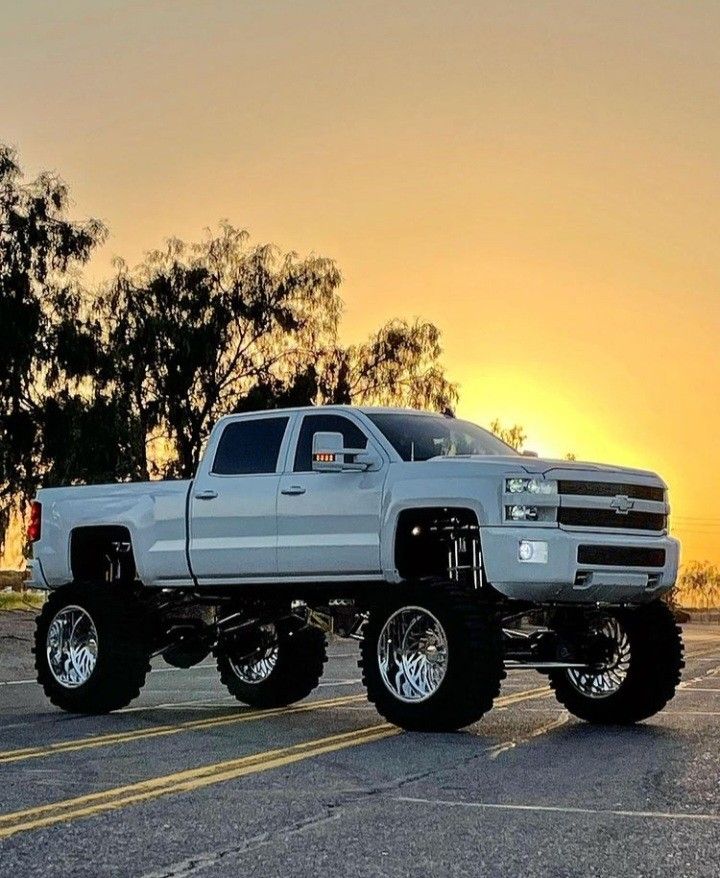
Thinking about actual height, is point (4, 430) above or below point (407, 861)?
above

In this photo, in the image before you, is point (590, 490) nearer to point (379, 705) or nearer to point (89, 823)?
point (379, 705)

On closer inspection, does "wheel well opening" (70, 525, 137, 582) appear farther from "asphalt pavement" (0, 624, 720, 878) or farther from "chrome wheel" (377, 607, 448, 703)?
"chrome wheel" (377, 607, 448, 703)

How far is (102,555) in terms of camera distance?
16.8 m

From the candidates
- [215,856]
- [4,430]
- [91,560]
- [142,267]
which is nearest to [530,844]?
[215,856]

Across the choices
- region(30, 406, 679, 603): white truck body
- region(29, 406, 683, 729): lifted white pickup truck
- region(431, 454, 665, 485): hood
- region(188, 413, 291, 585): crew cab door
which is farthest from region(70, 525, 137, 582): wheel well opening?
region(431, 454, 665, 485): hood

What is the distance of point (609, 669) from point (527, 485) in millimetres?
2279

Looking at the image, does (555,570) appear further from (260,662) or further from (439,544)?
(260,662)

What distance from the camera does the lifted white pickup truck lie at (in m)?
13.5

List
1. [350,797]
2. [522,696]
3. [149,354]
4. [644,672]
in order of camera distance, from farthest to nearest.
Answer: [149,354], [522,696], [644,672], [350,797]

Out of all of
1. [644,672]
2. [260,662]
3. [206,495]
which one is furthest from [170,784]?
[260,662]

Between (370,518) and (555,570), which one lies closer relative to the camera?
(555,570)

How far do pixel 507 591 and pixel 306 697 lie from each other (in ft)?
16.5

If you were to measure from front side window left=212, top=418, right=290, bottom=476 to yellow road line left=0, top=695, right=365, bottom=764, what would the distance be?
2229mm

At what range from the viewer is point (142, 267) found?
176ft
